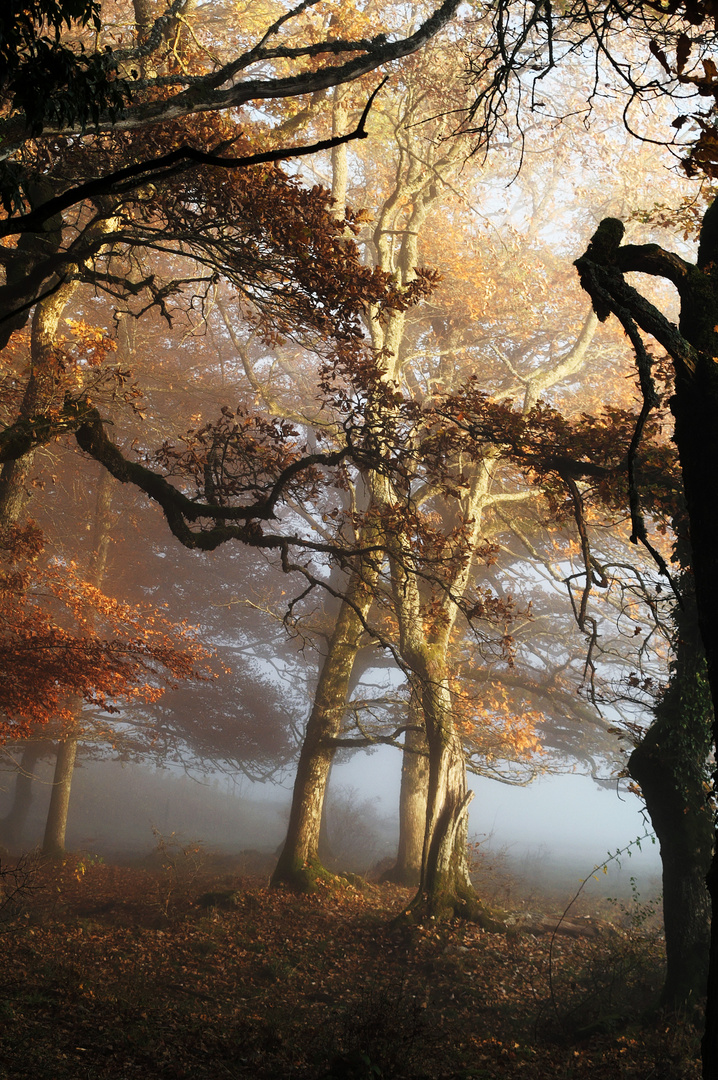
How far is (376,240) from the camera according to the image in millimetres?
14102

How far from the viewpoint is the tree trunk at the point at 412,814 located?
59.5 feet

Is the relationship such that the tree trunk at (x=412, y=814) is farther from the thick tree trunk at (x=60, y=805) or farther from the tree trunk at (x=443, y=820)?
the thick tree trunk at (x=60, y=805)

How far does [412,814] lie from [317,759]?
5.31 meters

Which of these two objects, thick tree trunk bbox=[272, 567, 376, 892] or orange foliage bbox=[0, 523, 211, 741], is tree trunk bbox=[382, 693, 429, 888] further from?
orange foliage bbox=[0, 523, 211, 741]

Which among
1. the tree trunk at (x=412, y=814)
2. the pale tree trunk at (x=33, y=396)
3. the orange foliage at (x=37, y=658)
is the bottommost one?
the tree trunk at (x=412, y=814)

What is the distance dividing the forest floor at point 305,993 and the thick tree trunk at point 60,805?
2.34 metres

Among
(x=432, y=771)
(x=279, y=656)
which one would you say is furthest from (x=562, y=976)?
(x=279, y=656)

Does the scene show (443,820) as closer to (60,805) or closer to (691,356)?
(60,805)

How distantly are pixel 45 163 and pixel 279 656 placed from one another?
78.9 feet

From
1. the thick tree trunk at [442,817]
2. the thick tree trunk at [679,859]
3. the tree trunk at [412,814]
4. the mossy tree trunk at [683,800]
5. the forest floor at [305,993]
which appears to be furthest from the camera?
the tree trunk at [412,814]

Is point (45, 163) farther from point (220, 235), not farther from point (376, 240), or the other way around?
point (376, 240)

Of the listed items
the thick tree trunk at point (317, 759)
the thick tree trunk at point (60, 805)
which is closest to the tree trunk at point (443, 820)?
the thick tree trunk at point (317, 759)

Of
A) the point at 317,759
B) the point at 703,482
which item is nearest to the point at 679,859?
the point at 703,482

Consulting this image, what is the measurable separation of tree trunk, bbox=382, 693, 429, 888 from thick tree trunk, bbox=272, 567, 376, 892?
2710 mm
